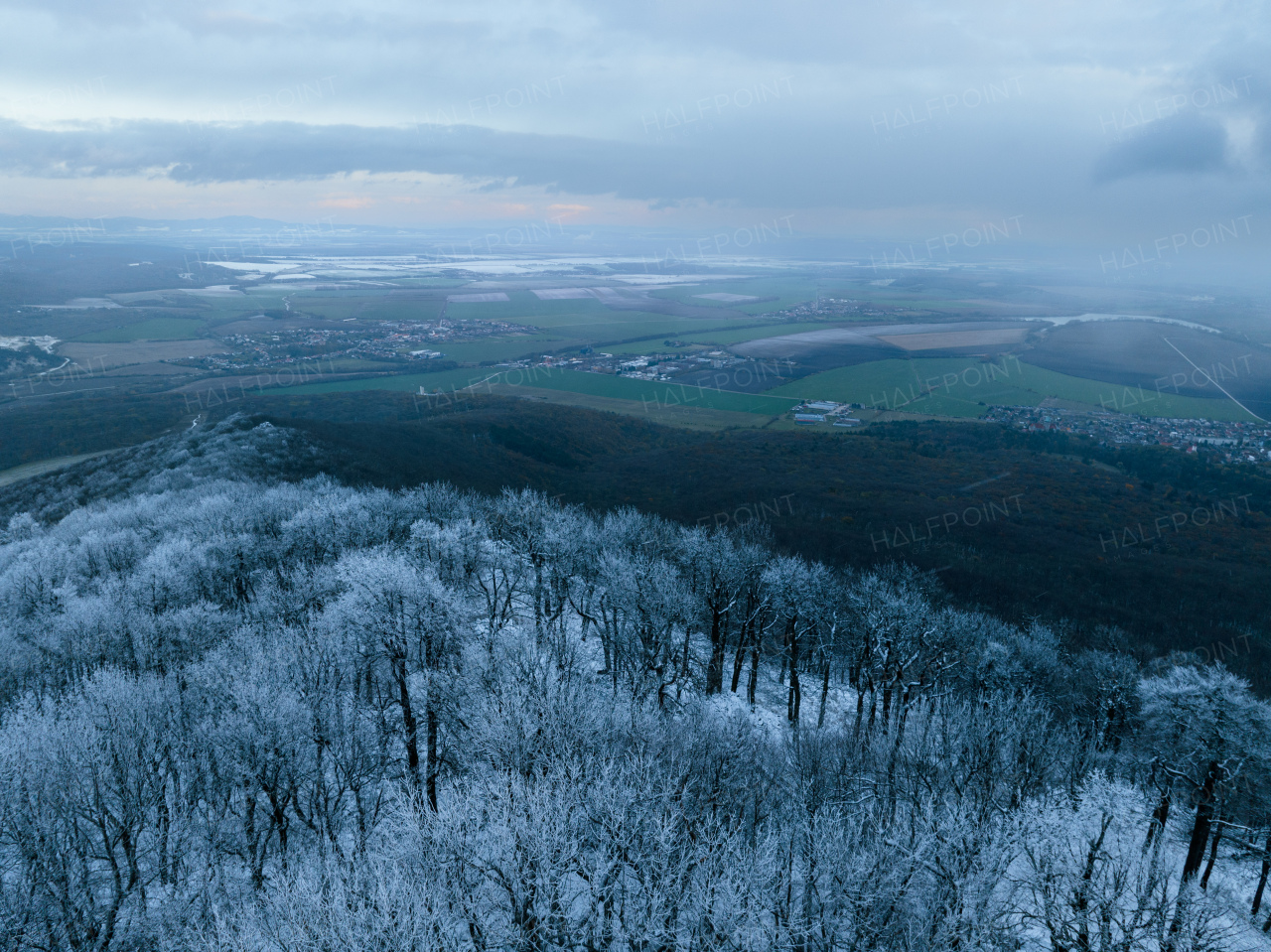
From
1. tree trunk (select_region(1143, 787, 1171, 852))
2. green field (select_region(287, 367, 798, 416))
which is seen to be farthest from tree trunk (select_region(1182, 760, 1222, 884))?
green field (select_region(287, 367, 798, 416))


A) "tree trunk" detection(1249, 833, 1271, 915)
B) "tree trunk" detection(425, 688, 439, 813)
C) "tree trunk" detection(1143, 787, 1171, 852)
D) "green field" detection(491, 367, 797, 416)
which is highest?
"green field" detection(491, 367, 797, 416)

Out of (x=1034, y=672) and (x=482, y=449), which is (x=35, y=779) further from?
(x=482, y=449)

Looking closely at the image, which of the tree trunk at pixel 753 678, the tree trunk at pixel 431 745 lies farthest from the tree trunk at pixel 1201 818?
the tree trunk at pixel 431 745

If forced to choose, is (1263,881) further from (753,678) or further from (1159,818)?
(753,678)

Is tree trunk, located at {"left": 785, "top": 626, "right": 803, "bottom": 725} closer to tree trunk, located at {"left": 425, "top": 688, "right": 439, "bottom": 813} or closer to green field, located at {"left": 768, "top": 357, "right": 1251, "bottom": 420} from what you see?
tree trunk, located at {"left": 425, "top": 688, "right": 439, "bottom": 813}

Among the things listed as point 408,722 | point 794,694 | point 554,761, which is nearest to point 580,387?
point 794,694

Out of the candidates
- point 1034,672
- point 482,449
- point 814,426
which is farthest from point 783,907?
point 814,426
